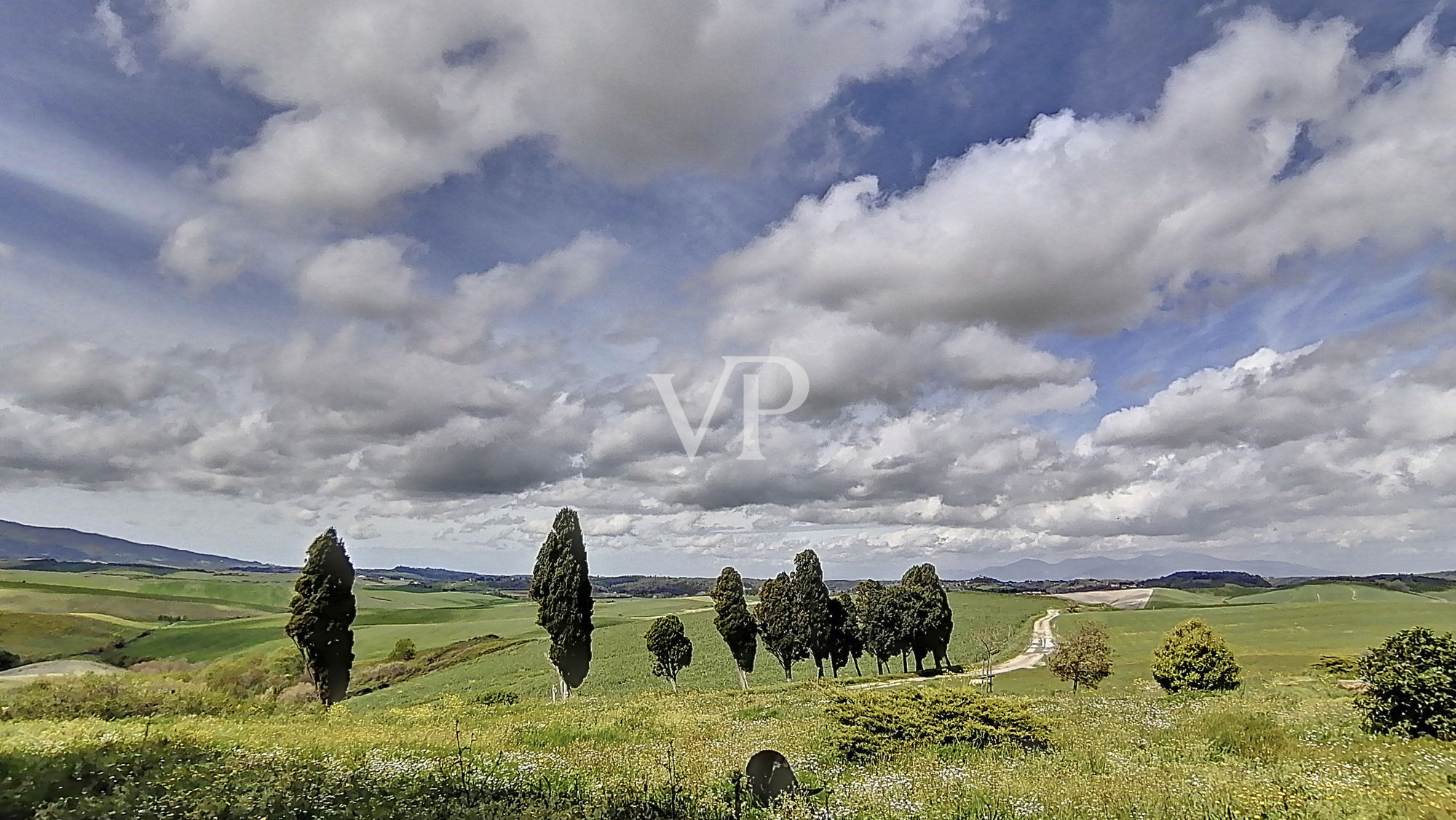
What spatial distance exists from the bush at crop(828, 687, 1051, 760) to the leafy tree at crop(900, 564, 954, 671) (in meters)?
40.9

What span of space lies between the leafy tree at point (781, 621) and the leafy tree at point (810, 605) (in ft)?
1.36

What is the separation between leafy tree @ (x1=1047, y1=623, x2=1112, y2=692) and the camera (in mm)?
45344

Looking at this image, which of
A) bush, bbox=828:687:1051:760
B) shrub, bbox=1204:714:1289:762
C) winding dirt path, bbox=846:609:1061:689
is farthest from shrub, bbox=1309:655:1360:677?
bush, bbox=828:687:1051:760

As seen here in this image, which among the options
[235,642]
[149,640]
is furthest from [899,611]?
[149,640]

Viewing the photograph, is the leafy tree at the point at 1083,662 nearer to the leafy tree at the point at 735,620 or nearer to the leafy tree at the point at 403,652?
the leafy tree at the point at 735,620

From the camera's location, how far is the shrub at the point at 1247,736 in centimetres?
1825

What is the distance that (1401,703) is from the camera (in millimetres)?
19062

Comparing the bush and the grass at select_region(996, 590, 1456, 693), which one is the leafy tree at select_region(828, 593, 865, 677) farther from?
the bush

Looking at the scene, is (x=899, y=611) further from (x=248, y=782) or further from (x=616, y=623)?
(x=616, y=623)

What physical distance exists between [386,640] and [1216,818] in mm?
111254

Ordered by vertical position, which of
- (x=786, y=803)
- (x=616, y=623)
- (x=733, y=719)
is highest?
(x=786, y=803)

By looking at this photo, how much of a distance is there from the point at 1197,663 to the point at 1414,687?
65.0ft

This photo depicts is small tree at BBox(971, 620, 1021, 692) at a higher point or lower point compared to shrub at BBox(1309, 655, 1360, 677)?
lower

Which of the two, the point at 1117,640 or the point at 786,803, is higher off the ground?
the point at 786,803
